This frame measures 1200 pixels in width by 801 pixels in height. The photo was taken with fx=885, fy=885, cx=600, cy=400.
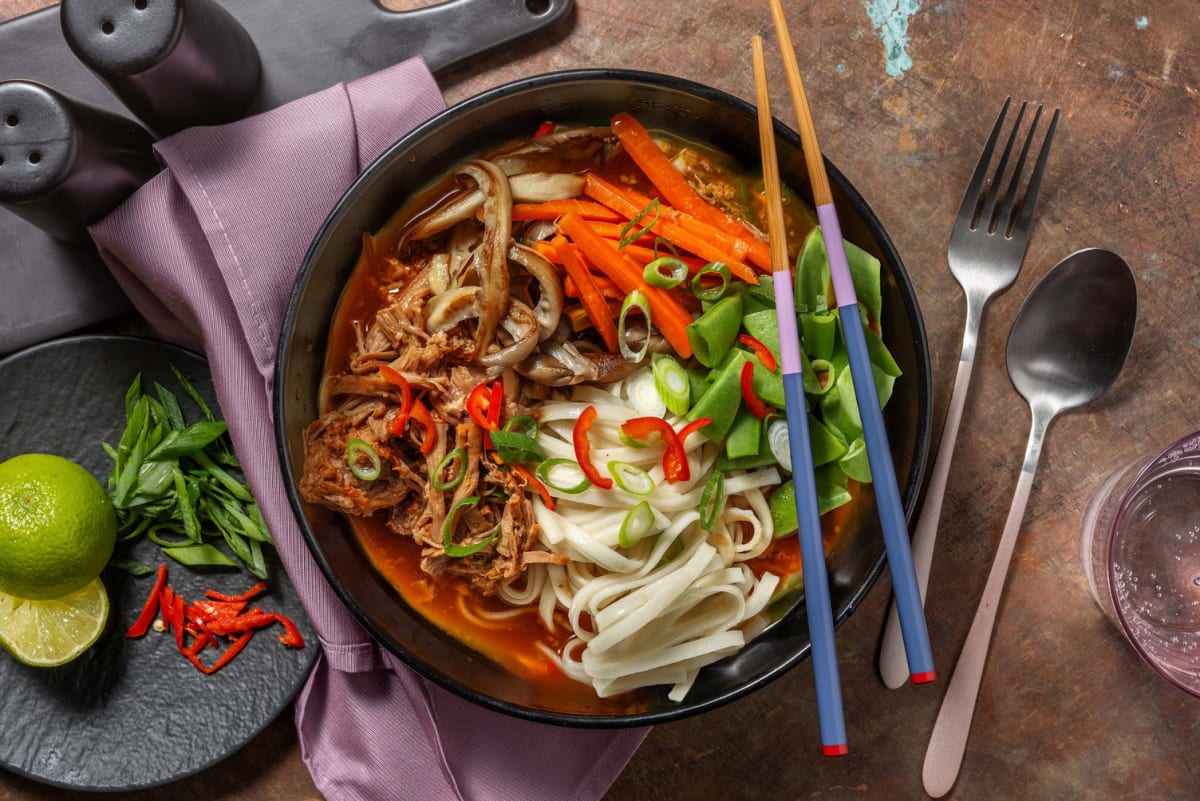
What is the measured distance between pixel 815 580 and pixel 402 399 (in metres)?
0.98

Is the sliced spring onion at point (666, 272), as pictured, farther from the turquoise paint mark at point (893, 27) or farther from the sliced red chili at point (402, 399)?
the turquoise paint mark at point (893, 27)

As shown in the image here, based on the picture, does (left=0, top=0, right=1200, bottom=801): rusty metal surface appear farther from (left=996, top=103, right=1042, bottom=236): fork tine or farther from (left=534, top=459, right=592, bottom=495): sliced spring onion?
(left=534, top=459, right=592, bottom=495): sliced spring onion

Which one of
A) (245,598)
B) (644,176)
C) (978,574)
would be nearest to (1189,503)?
(978,574)

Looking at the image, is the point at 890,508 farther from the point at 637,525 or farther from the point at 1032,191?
the point at 1032,191

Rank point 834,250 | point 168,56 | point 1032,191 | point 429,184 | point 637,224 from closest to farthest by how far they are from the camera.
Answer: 1. point 834,250
2. point 168,56
3. point 637,224
4. point 429,184
5. point 1032,191

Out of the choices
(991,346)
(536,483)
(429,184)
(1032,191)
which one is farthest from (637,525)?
(1032,191)

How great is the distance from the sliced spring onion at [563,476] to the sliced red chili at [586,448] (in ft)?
0.09

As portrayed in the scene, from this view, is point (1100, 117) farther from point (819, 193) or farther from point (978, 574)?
point (978, 574)

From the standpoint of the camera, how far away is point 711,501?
79.8 inches

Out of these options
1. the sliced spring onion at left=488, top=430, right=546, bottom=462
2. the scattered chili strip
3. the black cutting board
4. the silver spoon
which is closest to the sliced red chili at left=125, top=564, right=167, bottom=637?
the scattered chili strip

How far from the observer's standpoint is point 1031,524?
8.06 feet

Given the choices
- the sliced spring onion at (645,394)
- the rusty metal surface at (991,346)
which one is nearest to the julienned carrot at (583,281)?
the sliced spring onion at (645,394)

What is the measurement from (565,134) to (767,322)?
2.17 feet

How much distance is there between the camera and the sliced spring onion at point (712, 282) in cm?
199
